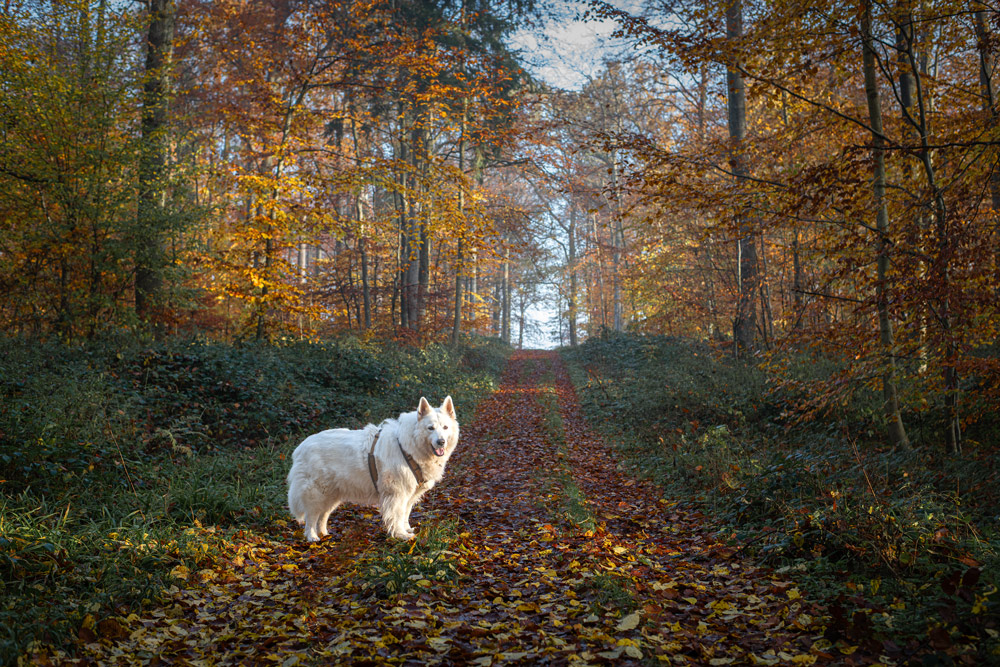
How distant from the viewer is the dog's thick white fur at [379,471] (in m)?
5.86

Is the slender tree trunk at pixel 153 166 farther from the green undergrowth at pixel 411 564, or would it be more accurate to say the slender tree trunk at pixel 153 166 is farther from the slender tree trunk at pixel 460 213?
the green undergrowth at pixel 411 564

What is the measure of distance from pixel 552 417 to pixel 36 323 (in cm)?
1105

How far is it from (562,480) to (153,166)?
11.0 m

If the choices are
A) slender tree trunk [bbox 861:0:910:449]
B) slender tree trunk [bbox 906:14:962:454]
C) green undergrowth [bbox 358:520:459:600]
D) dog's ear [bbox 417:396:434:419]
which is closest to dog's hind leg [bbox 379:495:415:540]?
green undergrowth [bbox 358:520:459:600]

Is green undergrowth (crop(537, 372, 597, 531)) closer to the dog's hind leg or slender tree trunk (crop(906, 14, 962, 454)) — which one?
the dog's hind leg

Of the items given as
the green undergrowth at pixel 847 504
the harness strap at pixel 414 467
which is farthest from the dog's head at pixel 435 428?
the green undergrowth at pixel 847 504

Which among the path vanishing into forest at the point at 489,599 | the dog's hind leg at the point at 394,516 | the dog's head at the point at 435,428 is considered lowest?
the path vanishing into forest at the point at 489,599

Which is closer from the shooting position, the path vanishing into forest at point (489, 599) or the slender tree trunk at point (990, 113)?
the path vanishing into forest at point (489, 599)

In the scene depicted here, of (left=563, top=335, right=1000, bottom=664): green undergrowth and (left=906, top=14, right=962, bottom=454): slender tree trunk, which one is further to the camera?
(left=906, top=14, right=962, bottom=454): slender tree trunk

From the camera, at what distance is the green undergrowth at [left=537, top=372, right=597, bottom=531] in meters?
6.34

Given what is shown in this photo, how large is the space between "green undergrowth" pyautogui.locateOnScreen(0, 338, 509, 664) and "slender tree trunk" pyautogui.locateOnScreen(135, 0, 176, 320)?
2.03 m

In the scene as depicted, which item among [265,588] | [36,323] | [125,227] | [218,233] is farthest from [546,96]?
[265,588]

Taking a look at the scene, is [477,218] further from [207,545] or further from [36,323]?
[207,545]

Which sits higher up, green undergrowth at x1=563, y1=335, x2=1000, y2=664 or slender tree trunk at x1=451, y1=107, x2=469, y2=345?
slender tree trunk at x1=451, y1=107, x2=469, y2=345
